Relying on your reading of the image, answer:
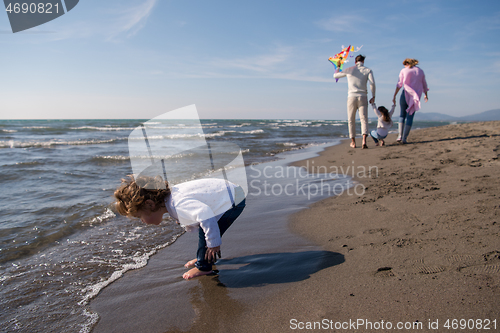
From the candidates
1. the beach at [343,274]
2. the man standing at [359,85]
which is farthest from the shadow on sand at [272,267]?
the man standing at [359,85]

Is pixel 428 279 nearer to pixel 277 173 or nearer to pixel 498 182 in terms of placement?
pixel 498 182

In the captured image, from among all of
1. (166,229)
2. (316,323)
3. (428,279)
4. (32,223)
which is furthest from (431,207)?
(32,223)

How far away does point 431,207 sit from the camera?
2.86m

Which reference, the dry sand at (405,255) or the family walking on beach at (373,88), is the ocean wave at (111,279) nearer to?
the dry sand at (405,255)

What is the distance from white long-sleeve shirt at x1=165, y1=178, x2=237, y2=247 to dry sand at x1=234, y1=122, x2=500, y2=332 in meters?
0.61

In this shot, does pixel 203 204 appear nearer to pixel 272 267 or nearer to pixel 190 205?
pixel 190 205

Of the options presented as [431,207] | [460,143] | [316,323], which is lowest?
[316,323]

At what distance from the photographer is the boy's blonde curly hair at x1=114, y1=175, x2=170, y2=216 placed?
6.65 ft

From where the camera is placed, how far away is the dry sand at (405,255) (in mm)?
1495

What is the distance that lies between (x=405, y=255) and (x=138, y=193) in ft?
6.55

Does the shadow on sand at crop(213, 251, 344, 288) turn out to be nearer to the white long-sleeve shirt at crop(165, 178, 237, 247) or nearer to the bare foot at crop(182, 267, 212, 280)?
the bare foot at crop(182, 267, 212, 280)

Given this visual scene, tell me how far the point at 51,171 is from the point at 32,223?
3.49 metres

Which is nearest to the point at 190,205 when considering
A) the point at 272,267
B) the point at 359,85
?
the point at 272,267

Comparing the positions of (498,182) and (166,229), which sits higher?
(498,182)
